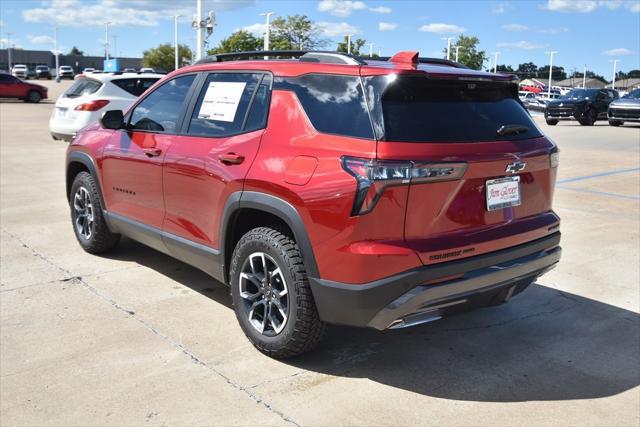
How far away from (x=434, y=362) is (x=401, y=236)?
1060mm

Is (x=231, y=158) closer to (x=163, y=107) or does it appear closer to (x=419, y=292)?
(x=163, y=107)

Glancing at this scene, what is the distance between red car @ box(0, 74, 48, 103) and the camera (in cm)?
3098

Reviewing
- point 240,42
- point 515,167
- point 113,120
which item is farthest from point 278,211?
point 240,42

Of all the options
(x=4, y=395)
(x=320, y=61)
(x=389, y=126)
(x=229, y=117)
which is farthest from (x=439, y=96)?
(x=4, y=395)

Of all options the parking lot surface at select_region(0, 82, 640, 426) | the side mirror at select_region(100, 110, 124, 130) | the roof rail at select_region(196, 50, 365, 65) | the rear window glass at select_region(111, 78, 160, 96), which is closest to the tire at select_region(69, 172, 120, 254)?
the parking lot surface at select_region(0, 82, 640, 426)

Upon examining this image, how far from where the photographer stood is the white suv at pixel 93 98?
1188cm

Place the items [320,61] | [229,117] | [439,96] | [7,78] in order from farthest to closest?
[7,78], [229,117], [320,61], [439,96]

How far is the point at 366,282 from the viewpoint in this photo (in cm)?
317

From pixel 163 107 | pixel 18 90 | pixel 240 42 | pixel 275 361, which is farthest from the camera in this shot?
pixel 240 42

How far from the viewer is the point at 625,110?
947 inches

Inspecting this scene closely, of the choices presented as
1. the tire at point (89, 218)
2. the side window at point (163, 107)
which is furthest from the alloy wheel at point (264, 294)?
the tire at point (89, 218)

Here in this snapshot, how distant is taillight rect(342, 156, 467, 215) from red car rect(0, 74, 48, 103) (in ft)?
107

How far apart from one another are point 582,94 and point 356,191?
26.1 m

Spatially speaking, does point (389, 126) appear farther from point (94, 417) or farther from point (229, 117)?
point (94, 417)
